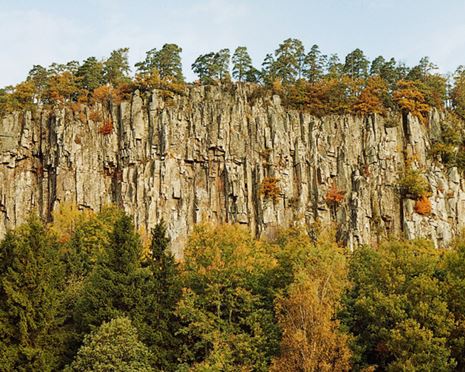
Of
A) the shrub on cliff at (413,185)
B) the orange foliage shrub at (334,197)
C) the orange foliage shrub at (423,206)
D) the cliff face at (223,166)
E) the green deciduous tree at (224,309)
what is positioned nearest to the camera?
the green deciduous tree at (224,309)

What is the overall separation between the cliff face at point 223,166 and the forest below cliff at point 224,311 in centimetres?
2623

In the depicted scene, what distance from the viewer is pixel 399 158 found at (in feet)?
227

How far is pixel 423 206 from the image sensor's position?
213 feet

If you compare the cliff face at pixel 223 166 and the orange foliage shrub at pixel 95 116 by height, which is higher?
the orange foliage shrub at pixel 95 116

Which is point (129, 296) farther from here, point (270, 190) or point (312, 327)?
point (270, 190)

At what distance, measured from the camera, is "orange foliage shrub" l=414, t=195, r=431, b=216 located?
213 ft

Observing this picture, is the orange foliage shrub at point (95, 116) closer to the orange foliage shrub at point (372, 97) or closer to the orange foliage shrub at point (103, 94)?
the orange foliage shrub at point (103, 94)

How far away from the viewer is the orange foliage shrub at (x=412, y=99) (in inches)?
2876

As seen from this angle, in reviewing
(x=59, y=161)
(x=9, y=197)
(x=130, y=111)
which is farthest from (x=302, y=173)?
(x=9, y=197)

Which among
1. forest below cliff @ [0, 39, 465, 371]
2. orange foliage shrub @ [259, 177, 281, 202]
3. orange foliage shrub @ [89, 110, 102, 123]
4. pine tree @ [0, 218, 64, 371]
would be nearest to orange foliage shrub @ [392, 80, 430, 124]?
orange foliage shrub @ [259, 177, 281, 202]

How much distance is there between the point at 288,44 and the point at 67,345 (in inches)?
2371

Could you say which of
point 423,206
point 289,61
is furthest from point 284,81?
point 423,206

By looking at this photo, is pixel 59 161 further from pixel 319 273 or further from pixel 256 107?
pixel 319 273

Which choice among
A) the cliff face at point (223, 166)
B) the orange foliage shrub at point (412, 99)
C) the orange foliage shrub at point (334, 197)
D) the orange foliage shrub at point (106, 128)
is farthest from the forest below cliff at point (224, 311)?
the orange foliage shrub at point (412, 99)
